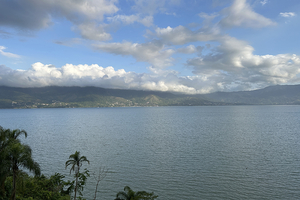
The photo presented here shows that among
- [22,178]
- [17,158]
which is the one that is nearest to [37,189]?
[22,178]

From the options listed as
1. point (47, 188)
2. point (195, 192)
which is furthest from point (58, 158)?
point (195, 192)

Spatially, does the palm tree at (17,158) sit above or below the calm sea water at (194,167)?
above

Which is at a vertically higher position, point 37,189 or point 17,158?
point 17,158

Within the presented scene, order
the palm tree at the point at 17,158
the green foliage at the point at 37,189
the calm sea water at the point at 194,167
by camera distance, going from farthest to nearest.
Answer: the calm sea water at the point at 194,167 < the green foliage at the point at 37,189 < the palm tree at the point at 17,158

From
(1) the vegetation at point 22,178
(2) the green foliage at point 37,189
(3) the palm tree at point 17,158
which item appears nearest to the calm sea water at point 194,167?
(2) the green foliage at point 37,189

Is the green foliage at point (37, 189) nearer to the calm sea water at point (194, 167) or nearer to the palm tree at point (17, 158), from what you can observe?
the palm tree at point (17, 158)

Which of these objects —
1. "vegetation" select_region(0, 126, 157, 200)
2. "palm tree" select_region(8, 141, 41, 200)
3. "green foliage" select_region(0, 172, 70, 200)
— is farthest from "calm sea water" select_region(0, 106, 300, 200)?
"palm tree" select_region(8, 141, 41, 200)

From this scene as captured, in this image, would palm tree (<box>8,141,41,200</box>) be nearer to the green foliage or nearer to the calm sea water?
the green foliage

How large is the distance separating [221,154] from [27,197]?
61600mm

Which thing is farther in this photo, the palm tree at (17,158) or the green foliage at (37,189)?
the green foliage at (37,189)

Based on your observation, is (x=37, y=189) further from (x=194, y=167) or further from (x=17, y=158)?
(x=194, y=167)

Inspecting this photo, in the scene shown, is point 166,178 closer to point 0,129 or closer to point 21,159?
point 21,159

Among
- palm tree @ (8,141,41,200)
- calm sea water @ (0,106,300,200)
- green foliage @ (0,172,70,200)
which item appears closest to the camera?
palm tree @ (8,141,41,200)

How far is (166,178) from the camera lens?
52.3m
